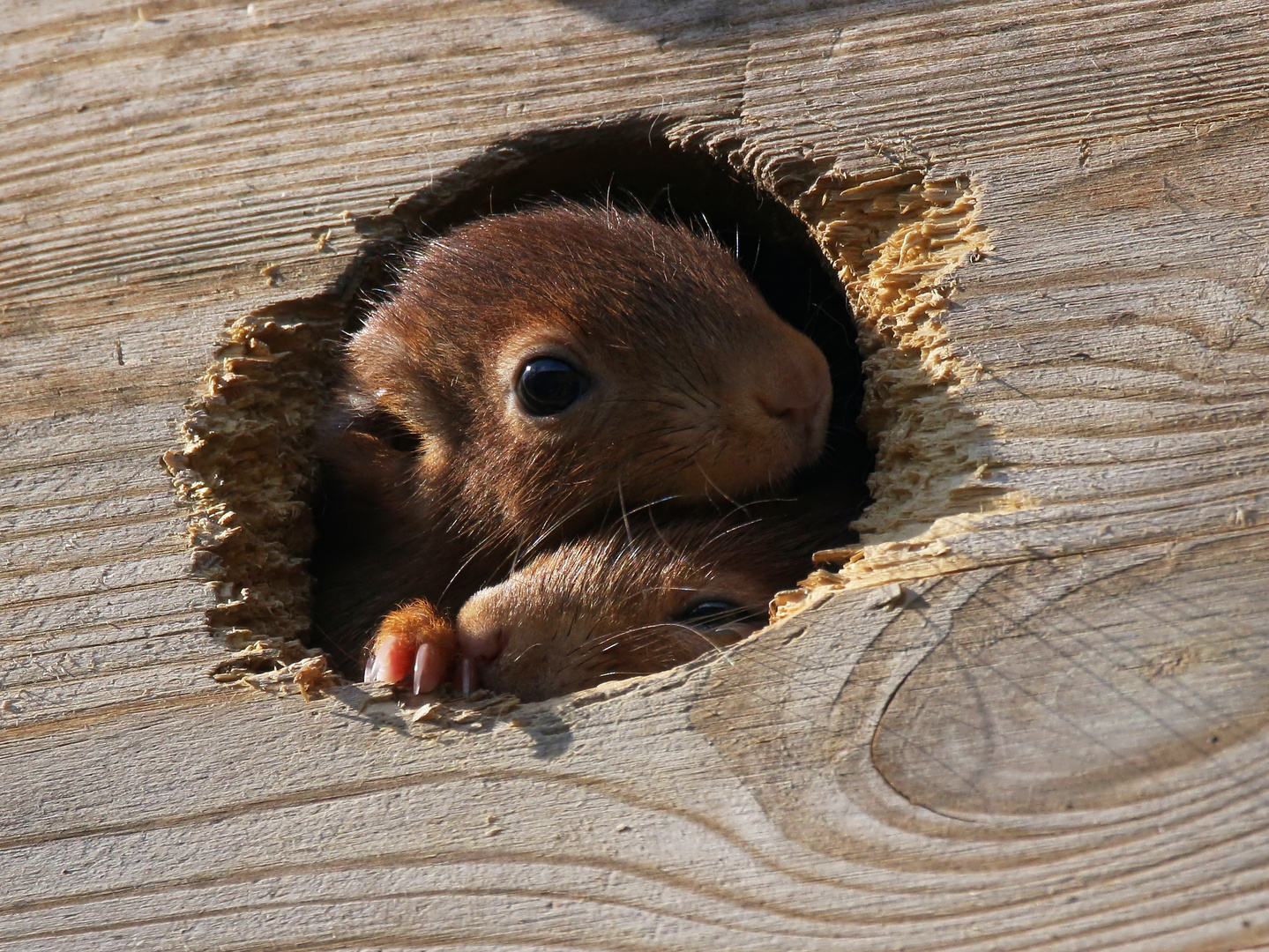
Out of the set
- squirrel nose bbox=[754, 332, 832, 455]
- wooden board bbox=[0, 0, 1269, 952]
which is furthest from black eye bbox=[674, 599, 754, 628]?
wooden board bbox=[0, 0, 1269, 952]

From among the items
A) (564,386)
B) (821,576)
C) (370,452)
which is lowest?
(821,576)

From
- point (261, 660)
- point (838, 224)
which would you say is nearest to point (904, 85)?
point (838, 224)

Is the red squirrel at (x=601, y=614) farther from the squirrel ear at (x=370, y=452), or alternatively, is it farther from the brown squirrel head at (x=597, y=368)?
the squirrel ear at (x=370, y=452)

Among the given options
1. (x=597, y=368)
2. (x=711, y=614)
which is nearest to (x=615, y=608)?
(x=711, y=614)

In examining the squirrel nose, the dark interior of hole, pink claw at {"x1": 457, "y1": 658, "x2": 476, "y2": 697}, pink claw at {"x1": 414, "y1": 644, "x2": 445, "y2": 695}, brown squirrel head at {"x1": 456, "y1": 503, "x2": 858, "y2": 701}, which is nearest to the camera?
pink claw at {"x1": 414, "y1": 644, "x2": 445, "y2": 695}

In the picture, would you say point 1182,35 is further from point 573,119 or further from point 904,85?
point 573,119

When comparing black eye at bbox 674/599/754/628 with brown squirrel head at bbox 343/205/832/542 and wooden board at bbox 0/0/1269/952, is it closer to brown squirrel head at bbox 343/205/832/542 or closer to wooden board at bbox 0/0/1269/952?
brown squirrel head at bbox 343/205/832/542

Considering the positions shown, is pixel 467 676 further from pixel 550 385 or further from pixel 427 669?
pixel 550 385
